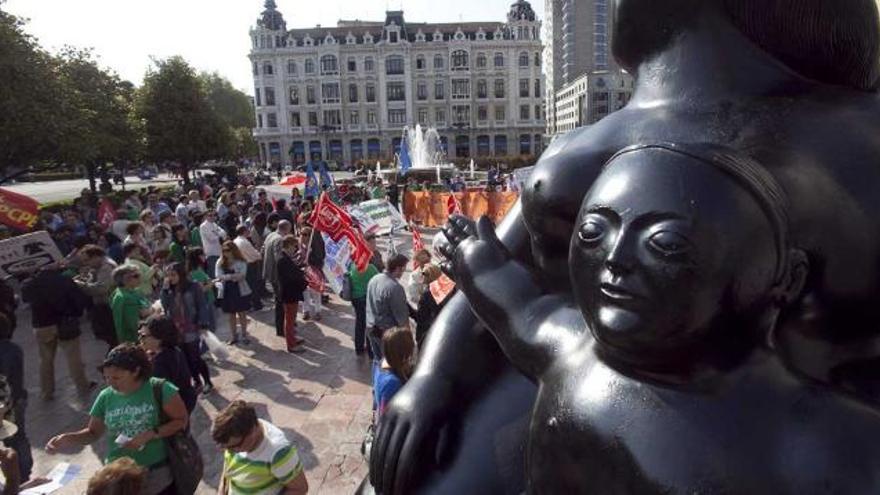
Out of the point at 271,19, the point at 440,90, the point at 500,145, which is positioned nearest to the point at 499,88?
the point at 500,145

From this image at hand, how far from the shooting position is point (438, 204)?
1781cm

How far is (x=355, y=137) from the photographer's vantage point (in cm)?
7175

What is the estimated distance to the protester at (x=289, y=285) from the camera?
8.18 metres

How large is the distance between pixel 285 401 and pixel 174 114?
29.2 metres

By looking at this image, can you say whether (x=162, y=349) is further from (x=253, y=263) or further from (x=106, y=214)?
(x=106, y=214)

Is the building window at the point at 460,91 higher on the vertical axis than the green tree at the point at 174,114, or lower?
higher

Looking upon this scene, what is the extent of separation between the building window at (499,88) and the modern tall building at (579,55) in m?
23.3

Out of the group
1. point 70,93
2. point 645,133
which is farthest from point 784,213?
point 70,93

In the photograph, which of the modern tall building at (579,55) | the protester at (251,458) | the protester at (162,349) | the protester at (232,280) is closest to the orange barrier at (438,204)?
Result: the protester at (232,280)

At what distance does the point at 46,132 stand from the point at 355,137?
2200 inches

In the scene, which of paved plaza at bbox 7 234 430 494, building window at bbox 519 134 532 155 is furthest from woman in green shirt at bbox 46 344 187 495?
building window at bbox 519 134 532 155

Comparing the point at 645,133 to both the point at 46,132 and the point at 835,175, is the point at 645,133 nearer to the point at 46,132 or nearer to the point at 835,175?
the point at 835,175

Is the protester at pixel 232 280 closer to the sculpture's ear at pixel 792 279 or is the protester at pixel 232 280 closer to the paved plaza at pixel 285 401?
the paved plaza at pixel 285 401

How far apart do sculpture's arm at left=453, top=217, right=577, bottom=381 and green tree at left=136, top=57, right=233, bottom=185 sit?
32682 millimetres
